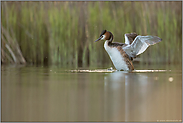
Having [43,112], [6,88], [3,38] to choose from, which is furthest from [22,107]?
[3,38]

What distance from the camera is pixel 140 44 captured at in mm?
7340

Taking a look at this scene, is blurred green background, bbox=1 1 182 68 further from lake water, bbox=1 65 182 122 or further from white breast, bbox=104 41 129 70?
lake water, bbox=1 65 182 122

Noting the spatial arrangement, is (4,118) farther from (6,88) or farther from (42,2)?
(42,2)

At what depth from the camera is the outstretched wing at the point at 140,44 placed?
6.99 m

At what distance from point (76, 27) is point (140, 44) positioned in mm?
3400

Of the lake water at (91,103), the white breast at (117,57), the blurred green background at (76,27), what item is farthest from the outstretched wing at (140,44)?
the blurred green background at (76,27)

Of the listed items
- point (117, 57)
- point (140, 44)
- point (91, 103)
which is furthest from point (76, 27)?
point (91, 103)

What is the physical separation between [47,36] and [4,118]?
7.44 meters

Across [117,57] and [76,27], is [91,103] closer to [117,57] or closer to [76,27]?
[117,57]

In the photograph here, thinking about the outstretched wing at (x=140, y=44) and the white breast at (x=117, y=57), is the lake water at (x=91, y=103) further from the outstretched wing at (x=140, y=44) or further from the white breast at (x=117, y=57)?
the white breast at (x=117, y=57)

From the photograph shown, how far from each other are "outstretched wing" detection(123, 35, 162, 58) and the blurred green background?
2601 millimetres

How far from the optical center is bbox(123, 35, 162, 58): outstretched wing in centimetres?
699

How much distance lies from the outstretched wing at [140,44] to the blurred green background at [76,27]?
260 cm

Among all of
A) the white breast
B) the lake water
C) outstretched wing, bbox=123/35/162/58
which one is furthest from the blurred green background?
the lake water
